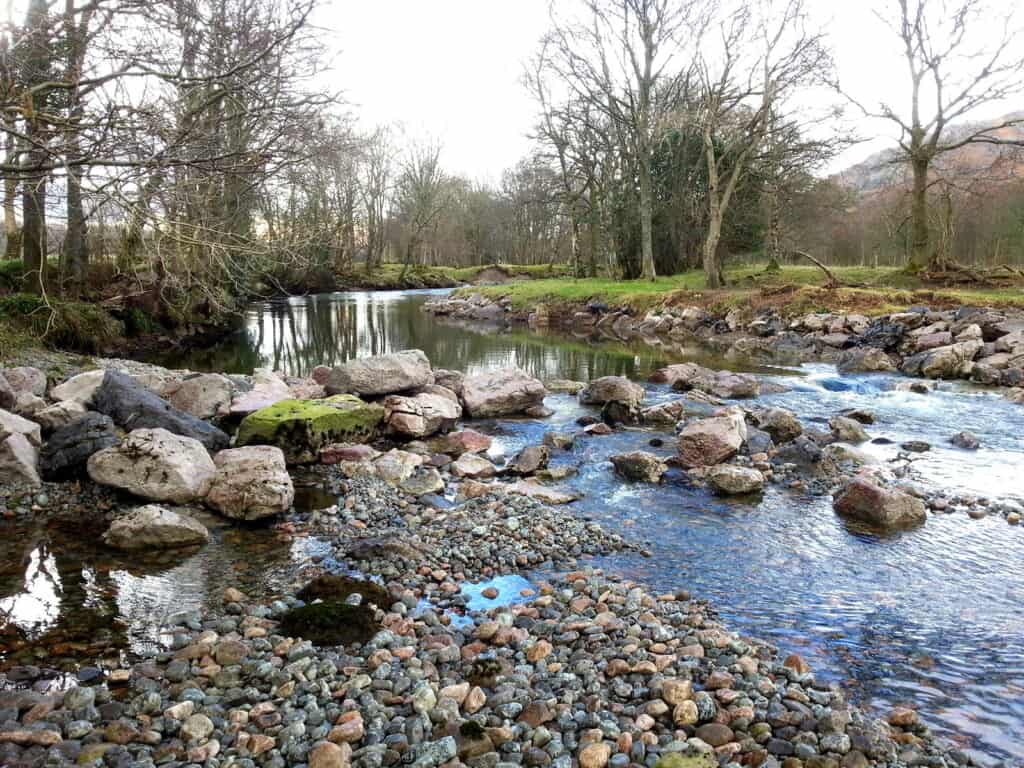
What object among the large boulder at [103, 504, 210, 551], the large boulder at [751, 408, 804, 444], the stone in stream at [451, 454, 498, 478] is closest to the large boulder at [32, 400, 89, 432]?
the large boulder at [103, 504, 210, 551]

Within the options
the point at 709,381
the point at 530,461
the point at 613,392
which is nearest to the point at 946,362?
the point at 709,381

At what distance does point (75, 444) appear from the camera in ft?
24.2

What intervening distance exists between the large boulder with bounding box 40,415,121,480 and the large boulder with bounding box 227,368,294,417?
2.28m

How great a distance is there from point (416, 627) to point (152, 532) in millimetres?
2764

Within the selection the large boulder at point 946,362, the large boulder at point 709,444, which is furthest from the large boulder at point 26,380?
the large boulder at point 946,362

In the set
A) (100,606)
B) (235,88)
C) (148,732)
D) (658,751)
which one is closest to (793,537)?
(658,751)

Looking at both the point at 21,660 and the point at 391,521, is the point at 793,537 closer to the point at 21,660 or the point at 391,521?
the point at 391,521

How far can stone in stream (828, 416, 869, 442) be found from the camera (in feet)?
32.0

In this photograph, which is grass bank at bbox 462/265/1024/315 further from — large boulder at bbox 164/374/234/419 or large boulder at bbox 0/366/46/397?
large boulder at bbox 0/366/46/397

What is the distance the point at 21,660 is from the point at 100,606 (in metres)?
0.75

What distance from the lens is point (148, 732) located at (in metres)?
3.37

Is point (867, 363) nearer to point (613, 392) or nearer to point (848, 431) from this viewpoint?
point (848, 431)

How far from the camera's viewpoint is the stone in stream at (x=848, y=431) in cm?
975

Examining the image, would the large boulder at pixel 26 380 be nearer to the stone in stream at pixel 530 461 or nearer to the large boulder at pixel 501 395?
the large boulder at pixel 501 395
